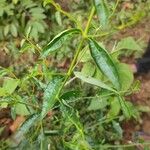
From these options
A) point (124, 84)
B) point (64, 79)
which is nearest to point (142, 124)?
point (124, 84)

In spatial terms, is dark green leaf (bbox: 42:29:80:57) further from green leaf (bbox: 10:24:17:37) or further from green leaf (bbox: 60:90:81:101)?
green leaf (bbox: 10:24:17:37)

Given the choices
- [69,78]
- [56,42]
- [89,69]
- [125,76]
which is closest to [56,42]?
[56,42]

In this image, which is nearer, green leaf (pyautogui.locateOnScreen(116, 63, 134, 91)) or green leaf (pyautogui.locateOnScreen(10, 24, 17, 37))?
green leaf (pyautogui.locateOnScreen(116, 63, 134, 91))

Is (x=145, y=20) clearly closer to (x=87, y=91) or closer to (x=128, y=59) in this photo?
(x=128, y=59)

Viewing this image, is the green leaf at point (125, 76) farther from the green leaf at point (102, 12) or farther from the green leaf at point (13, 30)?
the green leaf at point (13, 30)

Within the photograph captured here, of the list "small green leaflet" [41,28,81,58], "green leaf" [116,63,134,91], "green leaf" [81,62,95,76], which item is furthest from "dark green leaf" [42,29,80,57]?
"green leaf" [116,63,134,91]

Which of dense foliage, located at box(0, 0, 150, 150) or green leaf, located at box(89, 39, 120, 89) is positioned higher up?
green leaf, located at box(89, 39, 120, 89)

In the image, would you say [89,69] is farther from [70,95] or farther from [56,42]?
[56,42]

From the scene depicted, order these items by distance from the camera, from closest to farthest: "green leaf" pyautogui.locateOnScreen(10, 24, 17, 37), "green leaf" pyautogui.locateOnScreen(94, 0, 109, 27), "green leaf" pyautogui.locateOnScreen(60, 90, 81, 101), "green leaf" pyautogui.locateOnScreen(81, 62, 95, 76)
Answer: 1. "green leaf" pyautogui.locateOnScreen(94, 0, 109, 27)
2. "green leaf" pyautogui.locateOnScreen(60, 90, 81, 101)
3. "green leaf" pyautogui.locateOnScreen(81, 62, 95, 76)
4. "green leaf" pyautogui.locateOnScreen(10, 24, 17, 37)
